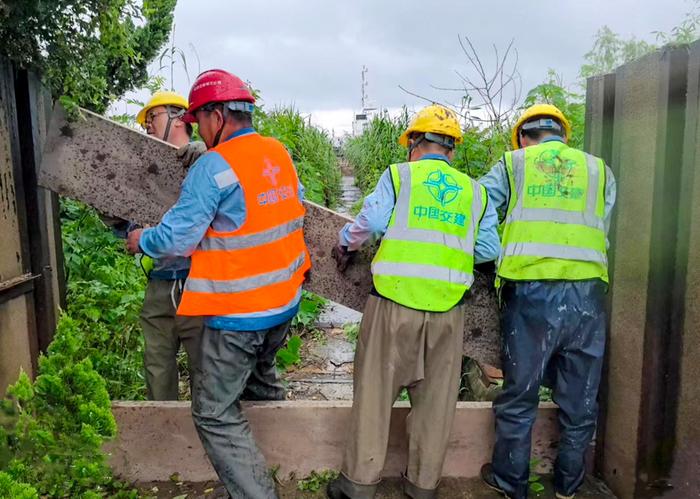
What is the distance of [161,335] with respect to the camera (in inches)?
143

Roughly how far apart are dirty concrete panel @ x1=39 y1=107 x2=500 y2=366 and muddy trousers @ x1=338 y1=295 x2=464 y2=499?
1.23 feet

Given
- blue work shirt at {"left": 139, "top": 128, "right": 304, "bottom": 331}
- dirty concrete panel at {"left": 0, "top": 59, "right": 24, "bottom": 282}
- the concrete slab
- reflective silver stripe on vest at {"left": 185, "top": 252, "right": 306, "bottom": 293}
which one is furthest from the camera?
the concrete slab

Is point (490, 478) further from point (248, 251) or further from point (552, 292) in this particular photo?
point (248, 251)

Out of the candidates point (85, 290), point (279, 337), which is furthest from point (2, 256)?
point (85, 290)

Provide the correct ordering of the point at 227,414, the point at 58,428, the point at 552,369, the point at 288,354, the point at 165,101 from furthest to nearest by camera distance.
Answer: the point at 288,354 < the point at 165,101 < the point at 552,369 < the point at 227,414 < the point at 58,428

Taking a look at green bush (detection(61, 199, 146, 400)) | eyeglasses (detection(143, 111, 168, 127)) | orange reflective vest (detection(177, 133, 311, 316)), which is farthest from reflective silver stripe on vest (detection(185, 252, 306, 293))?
eyeglasses (detection(143, 111, 168, 127))

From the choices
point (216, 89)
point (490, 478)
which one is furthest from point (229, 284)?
point (490, 478)

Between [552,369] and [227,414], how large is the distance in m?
1.75

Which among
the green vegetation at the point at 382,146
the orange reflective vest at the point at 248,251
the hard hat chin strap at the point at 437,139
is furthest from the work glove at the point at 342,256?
the green vegetation at the point at 382,146

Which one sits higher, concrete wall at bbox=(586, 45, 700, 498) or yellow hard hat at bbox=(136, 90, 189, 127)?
yellow hard hat at bbox=(136, 90, 189, 127)

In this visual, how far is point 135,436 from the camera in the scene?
10.9 feet

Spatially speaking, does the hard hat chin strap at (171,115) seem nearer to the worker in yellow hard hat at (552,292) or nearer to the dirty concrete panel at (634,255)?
the worker in yellow hard hat at (552,292)

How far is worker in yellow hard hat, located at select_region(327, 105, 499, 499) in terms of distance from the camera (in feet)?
9.55

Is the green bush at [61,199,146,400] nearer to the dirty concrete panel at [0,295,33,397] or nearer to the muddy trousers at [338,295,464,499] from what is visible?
the dirty concrete panel at [0,295,33,397]
